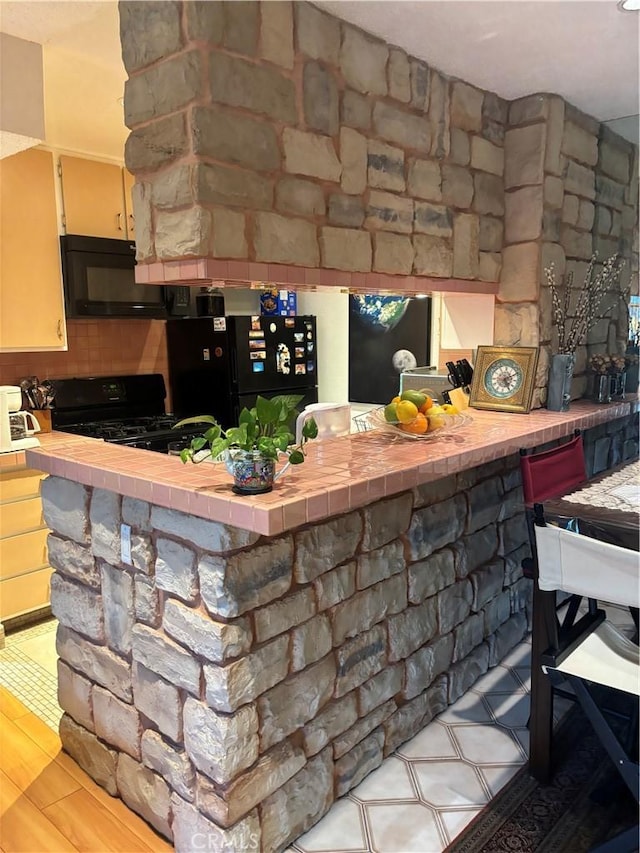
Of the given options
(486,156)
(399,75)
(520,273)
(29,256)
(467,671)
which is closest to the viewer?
(399,75)

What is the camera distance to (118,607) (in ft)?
6.42

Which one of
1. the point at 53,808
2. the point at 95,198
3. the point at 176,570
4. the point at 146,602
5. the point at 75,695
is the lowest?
the point at 53,808

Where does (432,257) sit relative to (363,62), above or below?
below

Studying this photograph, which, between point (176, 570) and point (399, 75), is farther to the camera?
point (399, 75)

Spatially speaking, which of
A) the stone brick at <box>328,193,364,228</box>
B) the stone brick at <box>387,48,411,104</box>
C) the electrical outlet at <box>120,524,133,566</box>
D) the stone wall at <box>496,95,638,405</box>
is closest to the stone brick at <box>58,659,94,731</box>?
the electrical outlet at <box>120,524,133,566</box>

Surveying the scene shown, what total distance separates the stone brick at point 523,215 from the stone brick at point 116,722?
2.57m

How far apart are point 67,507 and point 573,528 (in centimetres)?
162

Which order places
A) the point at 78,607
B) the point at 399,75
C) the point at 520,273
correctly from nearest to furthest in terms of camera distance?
the point at 78,607, the point at 399,75, the point at 520,273

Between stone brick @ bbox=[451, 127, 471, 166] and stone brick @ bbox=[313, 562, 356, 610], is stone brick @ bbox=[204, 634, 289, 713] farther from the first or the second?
stone brick @ bbox=[451, 127, 471, 166]

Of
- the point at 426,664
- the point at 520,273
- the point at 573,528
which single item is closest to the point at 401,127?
the point at 520,273

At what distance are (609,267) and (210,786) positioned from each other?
316cm

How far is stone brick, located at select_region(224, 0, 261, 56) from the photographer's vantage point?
5.69 feet

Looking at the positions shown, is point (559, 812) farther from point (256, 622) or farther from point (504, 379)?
point (504, 379)

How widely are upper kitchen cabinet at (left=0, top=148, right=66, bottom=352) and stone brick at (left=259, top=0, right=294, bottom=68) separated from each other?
205 centimetres
